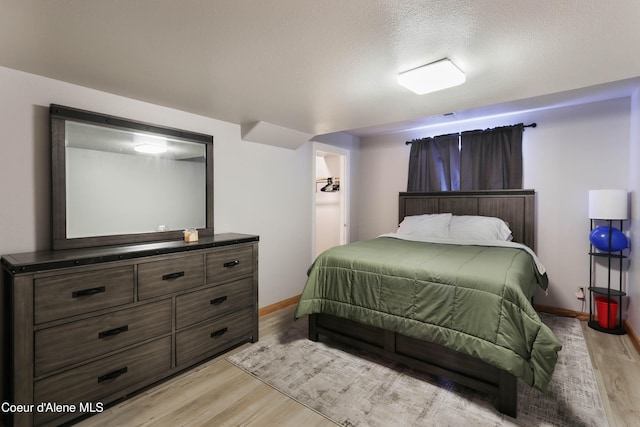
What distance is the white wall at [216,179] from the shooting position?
1.85 metres

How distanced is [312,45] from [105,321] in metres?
2.02

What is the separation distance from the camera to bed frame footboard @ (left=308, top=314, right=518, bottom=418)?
1.81 m

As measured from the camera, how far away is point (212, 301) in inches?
94.9

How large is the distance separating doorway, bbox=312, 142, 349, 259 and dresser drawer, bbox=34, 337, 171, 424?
2930 millimetres

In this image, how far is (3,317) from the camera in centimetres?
178

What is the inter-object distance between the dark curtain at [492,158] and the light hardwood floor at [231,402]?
2.07 m

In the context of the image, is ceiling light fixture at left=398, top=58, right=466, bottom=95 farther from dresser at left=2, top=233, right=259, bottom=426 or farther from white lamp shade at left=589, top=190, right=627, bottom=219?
white lamp shade at left=589, top=190, right=627, bottom=219

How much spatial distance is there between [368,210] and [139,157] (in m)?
3.46

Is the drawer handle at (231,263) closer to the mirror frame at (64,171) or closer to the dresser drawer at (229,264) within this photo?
the dresser drawer at (229,264)

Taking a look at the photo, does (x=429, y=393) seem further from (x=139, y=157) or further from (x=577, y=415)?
(x=139, y=157)

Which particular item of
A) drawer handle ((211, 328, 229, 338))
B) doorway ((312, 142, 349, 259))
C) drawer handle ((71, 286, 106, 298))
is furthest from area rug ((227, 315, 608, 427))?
doorway ((312, 142, 349, 259))

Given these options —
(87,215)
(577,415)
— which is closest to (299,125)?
(87,215)

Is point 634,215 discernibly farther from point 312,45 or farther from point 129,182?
point 129,182

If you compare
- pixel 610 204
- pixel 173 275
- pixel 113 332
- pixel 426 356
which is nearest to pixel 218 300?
pixel 173 275
